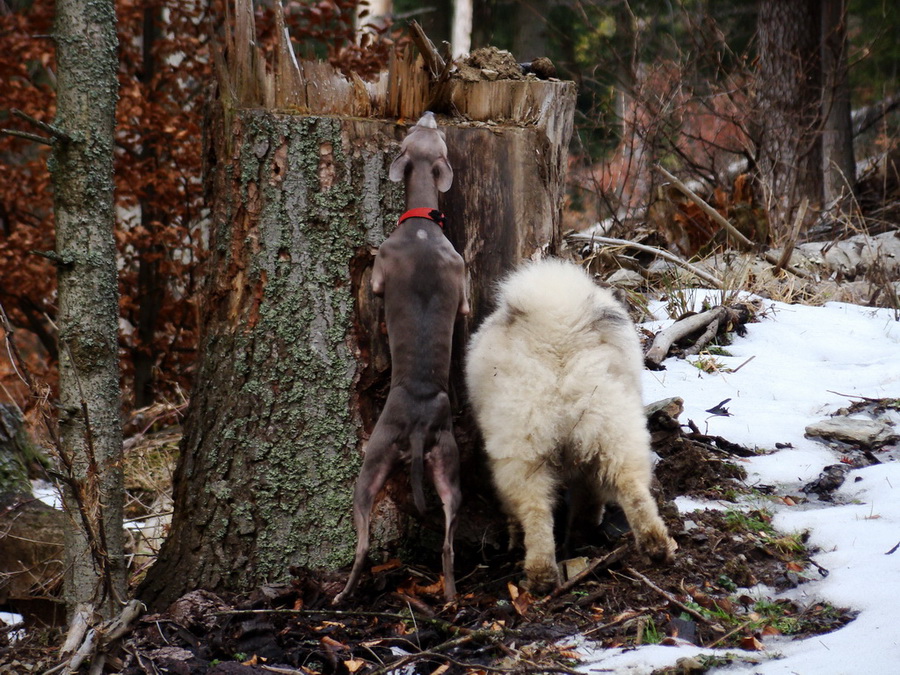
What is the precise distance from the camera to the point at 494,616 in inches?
120

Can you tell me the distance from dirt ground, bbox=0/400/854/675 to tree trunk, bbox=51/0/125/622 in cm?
61

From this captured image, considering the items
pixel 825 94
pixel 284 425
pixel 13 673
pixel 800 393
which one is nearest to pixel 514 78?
pixel 284 425

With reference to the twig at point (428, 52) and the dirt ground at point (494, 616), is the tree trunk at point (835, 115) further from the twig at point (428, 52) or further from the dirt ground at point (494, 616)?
the dirt ground at point (494, 616)

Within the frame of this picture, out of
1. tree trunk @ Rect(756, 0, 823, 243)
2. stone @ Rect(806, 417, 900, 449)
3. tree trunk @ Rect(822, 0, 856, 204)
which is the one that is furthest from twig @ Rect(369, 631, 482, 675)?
tree trunk @ Rect(822, 0, 856, 204)

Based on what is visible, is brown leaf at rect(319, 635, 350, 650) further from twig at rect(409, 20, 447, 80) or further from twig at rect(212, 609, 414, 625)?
twig at rect(409, 20, 447, 80)

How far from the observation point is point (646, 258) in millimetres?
7484

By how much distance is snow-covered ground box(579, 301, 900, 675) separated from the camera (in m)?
2.59

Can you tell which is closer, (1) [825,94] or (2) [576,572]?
(2) [576,572]

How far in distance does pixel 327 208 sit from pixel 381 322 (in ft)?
1.71

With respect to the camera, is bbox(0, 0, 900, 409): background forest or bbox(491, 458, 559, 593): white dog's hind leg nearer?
bbox(491, 458, 559, 593): white dog's hind leg

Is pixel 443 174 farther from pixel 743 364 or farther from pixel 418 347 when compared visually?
pixel 743 364

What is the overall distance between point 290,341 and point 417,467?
0.78 metres

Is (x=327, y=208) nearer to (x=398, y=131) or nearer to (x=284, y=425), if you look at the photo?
(x=398, y=131)

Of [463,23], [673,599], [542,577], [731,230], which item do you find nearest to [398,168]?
[542,577]
